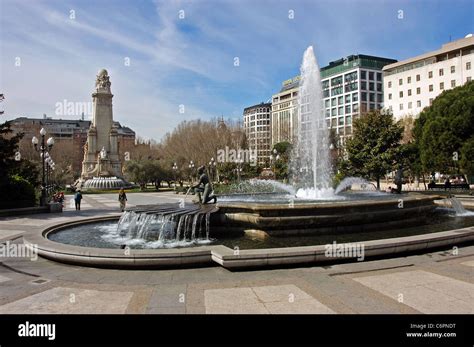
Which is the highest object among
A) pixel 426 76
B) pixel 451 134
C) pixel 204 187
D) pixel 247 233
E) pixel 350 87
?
pixel 350 87

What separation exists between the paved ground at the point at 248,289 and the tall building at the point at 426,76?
215 ft

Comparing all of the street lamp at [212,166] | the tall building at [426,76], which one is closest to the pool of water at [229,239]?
the street lamp at [212,166]

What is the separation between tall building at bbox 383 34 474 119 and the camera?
2385 inches

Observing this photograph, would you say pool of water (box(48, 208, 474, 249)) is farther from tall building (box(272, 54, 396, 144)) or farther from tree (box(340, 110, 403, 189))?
tall building (box(272, 54, 396, 144))

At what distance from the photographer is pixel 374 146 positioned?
33000 millimetres

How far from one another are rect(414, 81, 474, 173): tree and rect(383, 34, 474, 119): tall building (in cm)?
3605

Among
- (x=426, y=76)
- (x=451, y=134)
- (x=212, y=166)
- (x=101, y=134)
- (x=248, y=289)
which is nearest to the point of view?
(x=248, y=289)

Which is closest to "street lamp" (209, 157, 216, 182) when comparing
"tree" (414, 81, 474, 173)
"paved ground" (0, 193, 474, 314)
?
"tree" (414, 81, 474, 173)

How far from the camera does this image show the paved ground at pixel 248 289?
5.20m

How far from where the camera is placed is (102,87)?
62969mm

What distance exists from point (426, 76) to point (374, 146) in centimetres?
4440

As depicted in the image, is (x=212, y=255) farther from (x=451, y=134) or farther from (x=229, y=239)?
(x=451, y=134)

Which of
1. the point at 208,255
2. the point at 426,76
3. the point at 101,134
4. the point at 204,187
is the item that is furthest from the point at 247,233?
the point at 426,76
